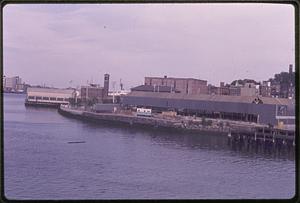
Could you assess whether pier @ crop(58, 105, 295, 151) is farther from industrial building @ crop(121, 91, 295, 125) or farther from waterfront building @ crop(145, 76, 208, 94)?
waterfront building @ crop(145, 76, 208, 94)

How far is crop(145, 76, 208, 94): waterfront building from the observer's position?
2.20 m

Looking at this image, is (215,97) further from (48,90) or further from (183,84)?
(48,90)

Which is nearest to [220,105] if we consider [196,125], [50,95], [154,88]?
[196,125]

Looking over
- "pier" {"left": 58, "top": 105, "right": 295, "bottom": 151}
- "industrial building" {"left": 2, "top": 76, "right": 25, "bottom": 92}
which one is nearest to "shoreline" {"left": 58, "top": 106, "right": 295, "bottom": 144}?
"pier" {"left": 58, "top": 105, "right": 295, "bottom": 151}

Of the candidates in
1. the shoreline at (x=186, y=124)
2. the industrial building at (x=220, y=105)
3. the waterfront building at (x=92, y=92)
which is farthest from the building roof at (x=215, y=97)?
the waterfront building at (x=92, y=92)

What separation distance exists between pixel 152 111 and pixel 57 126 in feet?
1.86

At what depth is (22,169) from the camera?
196 cm

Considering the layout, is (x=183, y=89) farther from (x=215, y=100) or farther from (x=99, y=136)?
(x=99, y=136)

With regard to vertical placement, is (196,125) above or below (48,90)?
below

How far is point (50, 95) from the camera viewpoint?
7.59 feet

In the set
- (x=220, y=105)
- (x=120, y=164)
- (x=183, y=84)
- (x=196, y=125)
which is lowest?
(x=120, y=164)

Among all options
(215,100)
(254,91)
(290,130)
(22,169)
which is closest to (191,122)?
(215,100)

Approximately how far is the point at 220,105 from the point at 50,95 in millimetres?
975

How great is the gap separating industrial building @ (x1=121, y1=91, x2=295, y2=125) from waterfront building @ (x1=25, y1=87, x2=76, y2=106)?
0.34 m
